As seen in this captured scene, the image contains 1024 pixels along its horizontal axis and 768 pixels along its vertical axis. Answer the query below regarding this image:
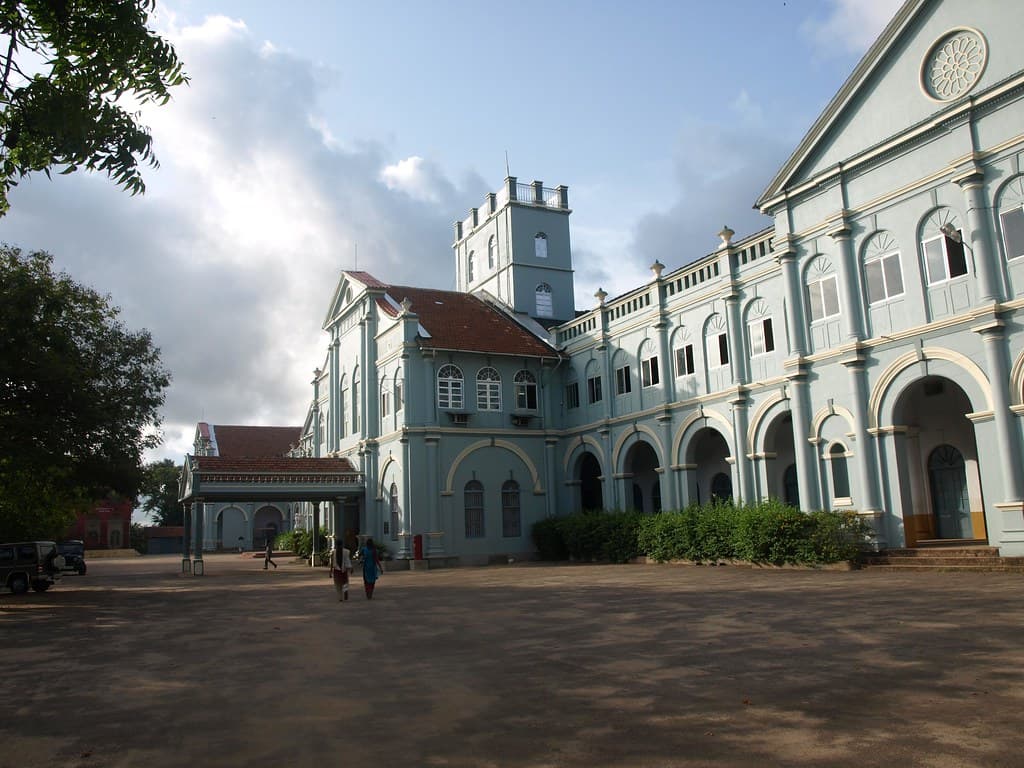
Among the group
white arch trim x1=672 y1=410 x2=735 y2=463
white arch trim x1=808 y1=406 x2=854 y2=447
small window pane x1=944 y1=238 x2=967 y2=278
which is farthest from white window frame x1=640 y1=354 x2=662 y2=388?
small window pane x1=944 y1=238 x2=967 y2=278

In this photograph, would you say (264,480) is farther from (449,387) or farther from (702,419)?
(702,419)

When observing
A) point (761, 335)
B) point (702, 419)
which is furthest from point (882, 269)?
point (702, 419)

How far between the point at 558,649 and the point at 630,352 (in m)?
21.1

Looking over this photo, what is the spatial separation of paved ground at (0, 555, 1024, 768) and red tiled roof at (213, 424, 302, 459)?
5096 cm

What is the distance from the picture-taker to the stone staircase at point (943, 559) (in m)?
17.5

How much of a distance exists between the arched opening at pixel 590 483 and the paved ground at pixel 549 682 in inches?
707

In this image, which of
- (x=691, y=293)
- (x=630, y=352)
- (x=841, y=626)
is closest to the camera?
(x=841, y=626)

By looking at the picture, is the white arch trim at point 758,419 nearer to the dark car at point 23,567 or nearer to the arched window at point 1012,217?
the arched window at point 1012,217

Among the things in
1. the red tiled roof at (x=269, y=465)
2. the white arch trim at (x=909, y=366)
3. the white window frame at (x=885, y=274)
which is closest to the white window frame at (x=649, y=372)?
the white window frame at (x=885, y=274)

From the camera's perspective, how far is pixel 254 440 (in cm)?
6850

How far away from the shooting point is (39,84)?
6945mm

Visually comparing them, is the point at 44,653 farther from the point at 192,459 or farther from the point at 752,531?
the point at 192,459

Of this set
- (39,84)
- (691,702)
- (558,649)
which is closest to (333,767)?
(691,702)

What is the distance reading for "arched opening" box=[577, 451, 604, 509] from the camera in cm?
3491
